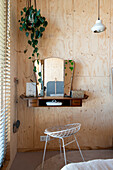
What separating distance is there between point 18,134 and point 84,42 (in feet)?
6.57

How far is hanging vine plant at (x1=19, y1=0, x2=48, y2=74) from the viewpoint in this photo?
224 centimetres

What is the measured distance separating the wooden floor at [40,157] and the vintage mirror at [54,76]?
1.01 metres

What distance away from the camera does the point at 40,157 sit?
239cm

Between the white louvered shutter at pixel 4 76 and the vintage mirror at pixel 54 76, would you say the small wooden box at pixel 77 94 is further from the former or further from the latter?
the white louvered shutter at pixel 4 76

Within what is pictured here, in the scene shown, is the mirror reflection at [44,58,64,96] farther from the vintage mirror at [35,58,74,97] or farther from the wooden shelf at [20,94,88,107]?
the wooden shelf at [20,94,88,107]

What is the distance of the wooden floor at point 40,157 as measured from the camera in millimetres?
2148

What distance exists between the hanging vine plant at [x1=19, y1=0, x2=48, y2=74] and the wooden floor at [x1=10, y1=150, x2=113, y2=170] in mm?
1428

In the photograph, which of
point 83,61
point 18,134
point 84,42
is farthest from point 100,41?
point 18,134

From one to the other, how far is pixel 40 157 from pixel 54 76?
1.35m

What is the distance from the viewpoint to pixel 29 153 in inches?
99.7

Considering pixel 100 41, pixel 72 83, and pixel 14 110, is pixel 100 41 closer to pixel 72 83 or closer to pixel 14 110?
pixel 72 83

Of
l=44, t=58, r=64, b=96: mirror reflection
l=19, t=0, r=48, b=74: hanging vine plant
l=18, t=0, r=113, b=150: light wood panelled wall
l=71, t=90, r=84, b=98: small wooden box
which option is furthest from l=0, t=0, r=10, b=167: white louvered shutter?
l=71, t=90, r=84, b=98: small wooden box

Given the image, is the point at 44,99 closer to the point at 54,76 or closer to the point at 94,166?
the point at 54,76

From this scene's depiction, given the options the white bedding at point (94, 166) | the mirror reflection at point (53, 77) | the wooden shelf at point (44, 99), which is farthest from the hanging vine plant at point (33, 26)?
the white bedding at point (94, 166)
